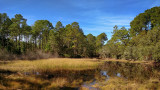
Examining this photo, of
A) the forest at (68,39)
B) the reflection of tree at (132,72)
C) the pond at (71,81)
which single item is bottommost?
the reflection of tree at (132,72)

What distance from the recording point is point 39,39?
50.4 metres

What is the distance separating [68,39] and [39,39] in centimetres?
1601

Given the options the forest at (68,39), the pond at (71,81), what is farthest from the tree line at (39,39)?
the pond at (71,81)

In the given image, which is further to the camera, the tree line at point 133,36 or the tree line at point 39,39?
the tree line at point 133,36

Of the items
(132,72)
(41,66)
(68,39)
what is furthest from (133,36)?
(41,66)

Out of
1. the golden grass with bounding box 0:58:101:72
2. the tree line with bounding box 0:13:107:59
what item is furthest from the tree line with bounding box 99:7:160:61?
the golden grass with bounding box 0:58:101:72

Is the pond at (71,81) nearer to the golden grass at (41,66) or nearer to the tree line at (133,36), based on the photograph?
the golden grass at (41,66)

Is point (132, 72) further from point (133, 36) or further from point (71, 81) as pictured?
point (133, 36)

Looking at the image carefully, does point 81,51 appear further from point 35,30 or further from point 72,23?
point 35,30

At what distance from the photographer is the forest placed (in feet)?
105

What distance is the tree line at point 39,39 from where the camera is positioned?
33.2 metres

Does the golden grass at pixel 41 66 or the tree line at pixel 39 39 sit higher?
the tree line at pixel 39 39

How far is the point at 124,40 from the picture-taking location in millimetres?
46094

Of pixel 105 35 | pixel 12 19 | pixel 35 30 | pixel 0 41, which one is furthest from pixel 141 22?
pixel 0 41
